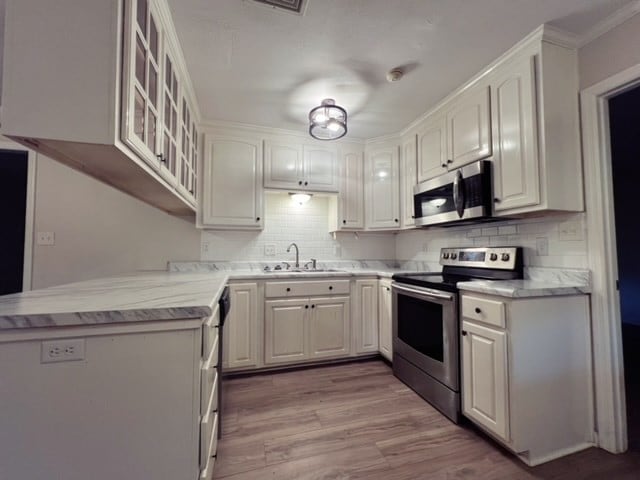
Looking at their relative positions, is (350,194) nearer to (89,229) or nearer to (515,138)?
(515,138)

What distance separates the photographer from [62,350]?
2.89 feet

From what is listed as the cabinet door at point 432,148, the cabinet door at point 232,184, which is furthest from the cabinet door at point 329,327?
the cabinet door at point 432,148

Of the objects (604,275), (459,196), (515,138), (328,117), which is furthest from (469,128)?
(604,275)

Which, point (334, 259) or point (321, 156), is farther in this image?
point (334, 259)

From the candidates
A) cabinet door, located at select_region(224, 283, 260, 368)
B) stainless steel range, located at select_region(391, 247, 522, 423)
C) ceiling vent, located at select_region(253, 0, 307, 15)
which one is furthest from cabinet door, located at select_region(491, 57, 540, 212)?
cabinet door, located at select_region(224, 283, 260, 368)

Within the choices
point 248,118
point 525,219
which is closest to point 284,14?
point 248,118

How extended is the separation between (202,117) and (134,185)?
1.26 metres

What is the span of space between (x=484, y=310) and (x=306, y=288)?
1470mm

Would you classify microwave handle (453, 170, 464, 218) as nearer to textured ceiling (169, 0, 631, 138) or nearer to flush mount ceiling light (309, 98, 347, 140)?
textured ceiling (169, 0, 631, 138)

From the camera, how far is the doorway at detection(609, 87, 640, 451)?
2.41 metres

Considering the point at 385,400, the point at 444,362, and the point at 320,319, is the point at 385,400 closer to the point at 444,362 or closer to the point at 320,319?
the point at 444,362

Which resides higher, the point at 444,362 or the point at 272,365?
the point at 444,362

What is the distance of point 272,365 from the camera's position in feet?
8.31

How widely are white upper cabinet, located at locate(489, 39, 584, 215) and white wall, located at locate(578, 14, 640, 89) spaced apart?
50 millimetres
